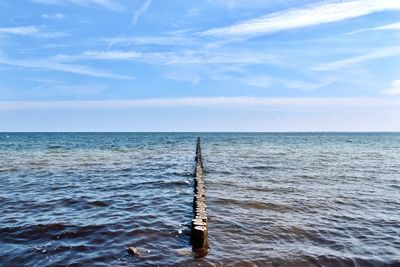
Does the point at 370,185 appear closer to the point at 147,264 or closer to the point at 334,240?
the point at 334,240

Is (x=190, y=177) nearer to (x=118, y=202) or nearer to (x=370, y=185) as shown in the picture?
(x=118, y=202)

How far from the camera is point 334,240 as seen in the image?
956cm

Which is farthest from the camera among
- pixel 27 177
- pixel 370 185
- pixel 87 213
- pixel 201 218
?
pixel 27 177

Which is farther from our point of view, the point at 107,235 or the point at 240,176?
the point at 240,176

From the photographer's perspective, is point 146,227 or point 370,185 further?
point 370,185

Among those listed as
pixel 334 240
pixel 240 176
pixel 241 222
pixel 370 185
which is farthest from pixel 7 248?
pixel 370 185

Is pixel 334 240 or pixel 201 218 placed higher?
pixel 201 218

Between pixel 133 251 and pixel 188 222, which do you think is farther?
pixel 188 222

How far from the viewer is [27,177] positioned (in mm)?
20312

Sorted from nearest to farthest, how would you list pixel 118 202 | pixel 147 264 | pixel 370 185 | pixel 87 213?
pixel 147 264 → pixel 87 213 → pixel 118 202 → pixel 370 185

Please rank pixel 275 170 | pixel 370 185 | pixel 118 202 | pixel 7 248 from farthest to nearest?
pixel 275 170 < pixel 370 185 < pixel 118 202 < pixel 7 248

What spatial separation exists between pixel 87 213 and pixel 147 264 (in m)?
4.97

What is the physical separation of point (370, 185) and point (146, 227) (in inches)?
536

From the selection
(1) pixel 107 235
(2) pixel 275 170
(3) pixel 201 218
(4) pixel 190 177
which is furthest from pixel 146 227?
(2) pixel 275 170
